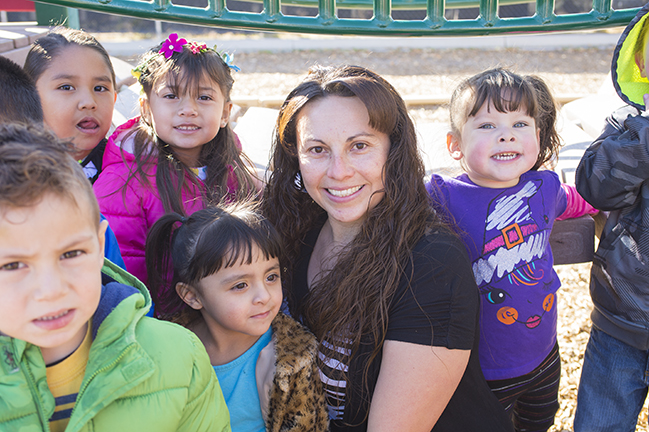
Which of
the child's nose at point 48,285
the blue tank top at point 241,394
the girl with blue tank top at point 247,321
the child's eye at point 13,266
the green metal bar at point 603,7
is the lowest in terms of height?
the blue tank top at point 241,394

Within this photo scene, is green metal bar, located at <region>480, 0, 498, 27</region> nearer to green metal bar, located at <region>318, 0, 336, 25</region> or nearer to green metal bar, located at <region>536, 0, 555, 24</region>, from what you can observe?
green metal bar, located at <region>536, 0, 555, 24</region>

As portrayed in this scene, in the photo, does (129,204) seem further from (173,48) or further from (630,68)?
(630,68)

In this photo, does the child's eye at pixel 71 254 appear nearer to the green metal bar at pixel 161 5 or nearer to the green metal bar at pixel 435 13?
the green metal bar at pixel 161 5

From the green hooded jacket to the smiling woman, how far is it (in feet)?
1.61

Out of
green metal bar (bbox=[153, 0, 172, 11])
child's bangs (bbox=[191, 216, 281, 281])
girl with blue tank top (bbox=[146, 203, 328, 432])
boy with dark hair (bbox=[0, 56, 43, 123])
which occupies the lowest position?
girl with blue tank top (bbox=[146, 203, 328, 432])

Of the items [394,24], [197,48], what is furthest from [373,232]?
[394,24]

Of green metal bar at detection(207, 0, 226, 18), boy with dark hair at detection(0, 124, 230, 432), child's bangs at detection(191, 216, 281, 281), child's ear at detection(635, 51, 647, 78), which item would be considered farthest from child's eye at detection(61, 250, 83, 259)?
child's ear at detection(635, 51, 647, 78)

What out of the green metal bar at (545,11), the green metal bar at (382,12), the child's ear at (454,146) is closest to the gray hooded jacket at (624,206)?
the child's ear at (454,146)

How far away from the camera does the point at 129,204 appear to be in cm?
233

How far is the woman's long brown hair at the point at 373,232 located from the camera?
1.81 m

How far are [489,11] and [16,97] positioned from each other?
2.28 m

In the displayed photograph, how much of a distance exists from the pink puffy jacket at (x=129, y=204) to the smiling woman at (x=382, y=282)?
0.71 metres

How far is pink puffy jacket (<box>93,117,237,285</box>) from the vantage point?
91.4 inches

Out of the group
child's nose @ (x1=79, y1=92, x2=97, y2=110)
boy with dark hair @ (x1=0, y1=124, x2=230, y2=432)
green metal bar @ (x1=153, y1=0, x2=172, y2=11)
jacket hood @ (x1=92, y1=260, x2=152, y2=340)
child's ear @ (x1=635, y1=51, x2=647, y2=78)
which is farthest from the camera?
green metal bar @ (x1=153, y1=0, x2=172, y2=11)
